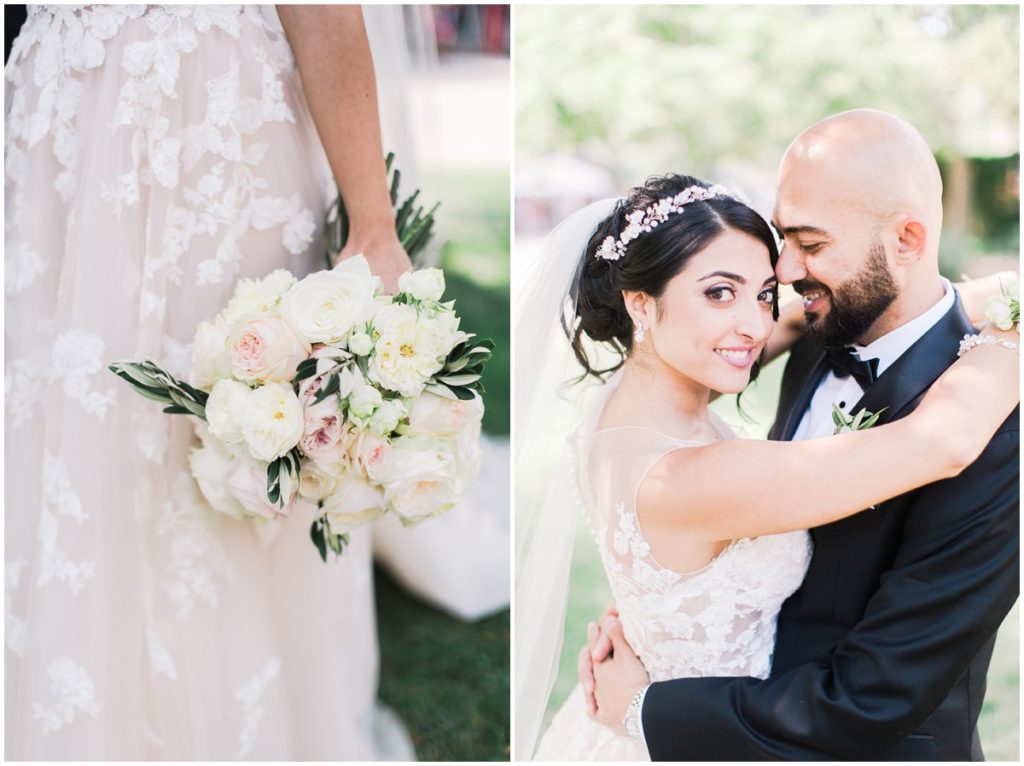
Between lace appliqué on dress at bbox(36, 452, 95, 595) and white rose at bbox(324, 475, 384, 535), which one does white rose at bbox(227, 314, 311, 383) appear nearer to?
white rose at bbox(324, 475, 384, 535)

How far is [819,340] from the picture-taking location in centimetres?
218

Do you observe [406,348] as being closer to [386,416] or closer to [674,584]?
[386,416]

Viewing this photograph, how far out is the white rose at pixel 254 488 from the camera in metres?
2.02

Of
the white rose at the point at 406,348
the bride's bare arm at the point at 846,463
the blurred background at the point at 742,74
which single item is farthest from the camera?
the blurred background at the point at 742,74

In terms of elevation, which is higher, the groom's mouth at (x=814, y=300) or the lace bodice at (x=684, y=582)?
the groom's mouth at (x=814, y=300)

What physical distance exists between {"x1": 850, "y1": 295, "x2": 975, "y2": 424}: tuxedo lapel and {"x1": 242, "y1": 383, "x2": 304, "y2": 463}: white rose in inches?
48.2

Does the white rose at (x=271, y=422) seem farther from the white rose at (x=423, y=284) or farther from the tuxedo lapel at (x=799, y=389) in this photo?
the tuxedo lapel at (x=799, y=389)

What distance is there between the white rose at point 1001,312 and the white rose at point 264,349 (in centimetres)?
143

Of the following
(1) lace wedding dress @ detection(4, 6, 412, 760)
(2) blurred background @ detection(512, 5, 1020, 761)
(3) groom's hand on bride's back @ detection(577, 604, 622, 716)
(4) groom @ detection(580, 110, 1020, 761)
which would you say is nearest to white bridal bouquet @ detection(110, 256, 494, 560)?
(1) lace wedding dress @ detection(4, 6, 412, 760)

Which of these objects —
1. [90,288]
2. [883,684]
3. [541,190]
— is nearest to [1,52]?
[90,288]

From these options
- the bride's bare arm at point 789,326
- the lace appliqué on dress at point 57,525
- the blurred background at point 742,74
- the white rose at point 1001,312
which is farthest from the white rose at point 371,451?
the blurred background at point 742,74

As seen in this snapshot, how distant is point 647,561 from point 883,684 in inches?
21.2

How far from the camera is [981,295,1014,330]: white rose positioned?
1.93m

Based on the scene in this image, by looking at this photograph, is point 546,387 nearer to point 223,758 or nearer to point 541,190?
point 223,758
